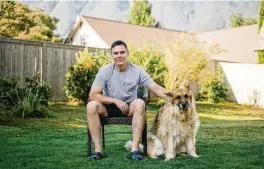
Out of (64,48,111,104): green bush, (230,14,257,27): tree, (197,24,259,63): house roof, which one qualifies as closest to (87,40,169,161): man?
(64,48,111,104): green bush

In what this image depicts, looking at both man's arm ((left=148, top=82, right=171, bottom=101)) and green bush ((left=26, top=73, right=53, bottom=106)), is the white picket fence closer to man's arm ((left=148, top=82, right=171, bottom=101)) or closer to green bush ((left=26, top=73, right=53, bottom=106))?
green bush ((left=26, top=73, right=53, bottom=106))

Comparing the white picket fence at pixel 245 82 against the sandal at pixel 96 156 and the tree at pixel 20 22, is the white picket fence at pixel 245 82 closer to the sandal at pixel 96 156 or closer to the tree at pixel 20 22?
the tree at pixel 20 22

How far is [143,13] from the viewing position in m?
40.0

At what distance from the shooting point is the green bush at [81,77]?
12.1 m

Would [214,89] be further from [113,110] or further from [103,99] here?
[103,99]

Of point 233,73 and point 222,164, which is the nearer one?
point 222,164

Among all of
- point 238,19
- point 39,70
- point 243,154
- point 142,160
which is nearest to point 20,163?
point 142,160

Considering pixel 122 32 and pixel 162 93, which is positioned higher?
pixel 122 32

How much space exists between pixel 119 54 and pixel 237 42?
78.9 feet

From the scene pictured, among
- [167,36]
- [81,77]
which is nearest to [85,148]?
[81,77]

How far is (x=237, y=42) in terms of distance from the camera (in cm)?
2714

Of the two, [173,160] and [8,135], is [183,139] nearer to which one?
[173,160]

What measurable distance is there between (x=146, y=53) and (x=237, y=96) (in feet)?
20.4

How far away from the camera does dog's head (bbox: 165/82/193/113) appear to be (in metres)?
4.21
